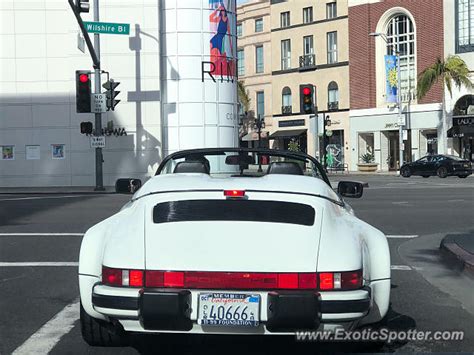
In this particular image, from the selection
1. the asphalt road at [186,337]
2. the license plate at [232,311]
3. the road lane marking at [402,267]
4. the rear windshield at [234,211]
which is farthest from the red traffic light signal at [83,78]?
the license plate at [232,311]

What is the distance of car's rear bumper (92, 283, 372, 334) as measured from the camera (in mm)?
4168

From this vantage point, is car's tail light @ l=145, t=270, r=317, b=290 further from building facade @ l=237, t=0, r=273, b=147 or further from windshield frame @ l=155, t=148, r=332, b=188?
building facade @ l=237, t=0, r=273, b=147

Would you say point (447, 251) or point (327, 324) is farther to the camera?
point (447, 251)

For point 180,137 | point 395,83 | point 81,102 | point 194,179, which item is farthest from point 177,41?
point 194,179

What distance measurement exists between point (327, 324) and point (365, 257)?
22.3 inches

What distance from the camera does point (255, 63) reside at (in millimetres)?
65312

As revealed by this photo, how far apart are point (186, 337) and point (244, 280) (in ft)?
5.00

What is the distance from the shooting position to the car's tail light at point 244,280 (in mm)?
4238

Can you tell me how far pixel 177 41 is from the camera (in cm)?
3281

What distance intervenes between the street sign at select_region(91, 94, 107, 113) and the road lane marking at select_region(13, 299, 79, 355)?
2121 cm

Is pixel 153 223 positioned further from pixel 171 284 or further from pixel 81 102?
pixel 81 102

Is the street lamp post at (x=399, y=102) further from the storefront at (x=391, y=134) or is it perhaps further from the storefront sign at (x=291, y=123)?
the storefront sign at (x=291, y=123)

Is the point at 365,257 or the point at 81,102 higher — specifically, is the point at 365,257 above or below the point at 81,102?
below

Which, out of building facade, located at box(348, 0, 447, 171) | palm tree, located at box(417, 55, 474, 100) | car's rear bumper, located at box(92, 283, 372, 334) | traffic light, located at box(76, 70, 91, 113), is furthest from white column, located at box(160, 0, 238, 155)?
car's rear bumper, located at box(92, 283, 372, 334)
